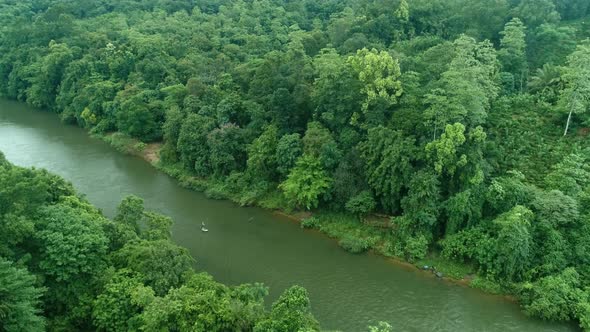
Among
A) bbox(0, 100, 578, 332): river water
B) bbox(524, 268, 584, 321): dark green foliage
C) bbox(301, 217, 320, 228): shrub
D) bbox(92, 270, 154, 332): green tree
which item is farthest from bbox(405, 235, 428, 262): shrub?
bbox(92, 270, 154, 332): green tree

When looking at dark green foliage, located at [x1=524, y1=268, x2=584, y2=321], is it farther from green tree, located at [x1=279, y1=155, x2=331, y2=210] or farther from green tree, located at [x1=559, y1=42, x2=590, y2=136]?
green tree, located at [x1=279, y1=155, x2=331, y2=210]

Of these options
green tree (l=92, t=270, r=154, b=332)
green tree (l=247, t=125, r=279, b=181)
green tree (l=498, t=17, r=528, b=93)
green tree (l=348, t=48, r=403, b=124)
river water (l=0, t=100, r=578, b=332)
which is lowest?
river water (l=0, t=100, r=578, b=332)

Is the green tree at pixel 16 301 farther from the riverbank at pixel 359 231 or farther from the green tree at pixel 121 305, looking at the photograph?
the riverbank at pixel 359 231

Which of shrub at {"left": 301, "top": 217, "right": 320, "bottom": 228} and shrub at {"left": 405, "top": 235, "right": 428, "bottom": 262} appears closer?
shrub at {"left": 405, "top": 235, "right": 428, "bottom": 262}

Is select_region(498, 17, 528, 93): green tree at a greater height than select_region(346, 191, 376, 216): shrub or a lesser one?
greater

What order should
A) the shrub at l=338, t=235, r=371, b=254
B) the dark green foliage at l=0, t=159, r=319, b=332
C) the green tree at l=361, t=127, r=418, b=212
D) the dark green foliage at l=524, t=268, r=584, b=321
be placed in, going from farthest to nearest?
the shrub at l=338, t=235, r=371, b=254
the green tree at l=361, t=127, r=418, b=212
the dark green foliage at l=524, t=268, r=584, b=321
the dark green foliage at l=0, t=159, r=319, b=332

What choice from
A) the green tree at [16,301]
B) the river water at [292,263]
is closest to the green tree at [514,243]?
the river water at [292,263]
